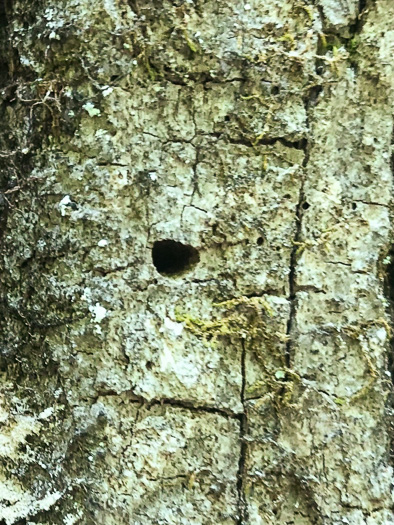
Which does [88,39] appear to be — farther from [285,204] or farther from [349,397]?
[349,397]

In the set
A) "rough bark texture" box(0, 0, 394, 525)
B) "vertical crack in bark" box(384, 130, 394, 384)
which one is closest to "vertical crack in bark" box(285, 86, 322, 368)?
"rough bark texture" box(0, 0, 394, 525)

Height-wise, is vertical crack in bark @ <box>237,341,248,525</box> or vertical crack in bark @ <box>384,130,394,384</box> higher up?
vertical crack in bark @ <box>384,130,394,384</box>

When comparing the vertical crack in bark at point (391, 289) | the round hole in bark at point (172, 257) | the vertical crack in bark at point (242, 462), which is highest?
the round hole in bark at point (172, 257)

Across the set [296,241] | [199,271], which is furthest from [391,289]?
[199,271]

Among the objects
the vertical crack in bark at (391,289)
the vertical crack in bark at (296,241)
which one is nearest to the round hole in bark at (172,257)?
the vertical crack in bark at (296,241)

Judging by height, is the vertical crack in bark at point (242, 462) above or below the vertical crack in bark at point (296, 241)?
below

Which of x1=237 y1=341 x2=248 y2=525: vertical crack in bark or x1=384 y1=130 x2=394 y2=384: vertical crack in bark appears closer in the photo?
x1=237 y1=341 x2=248 y2=525: vertical crack in bark

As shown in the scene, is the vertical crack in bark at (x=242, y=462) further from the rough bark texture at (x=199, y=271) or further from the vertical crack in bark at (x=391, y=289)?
the vertical crack in bark at (x=391, y=289)

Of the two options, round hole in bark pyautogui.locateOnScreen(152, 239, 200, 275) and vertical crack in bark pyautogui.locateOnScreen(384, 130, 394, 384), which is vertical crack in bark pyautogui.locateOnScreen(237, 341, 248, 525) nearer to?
round hole in bark pyautogui.locateOnScreen(152, 239, 200, 275)
